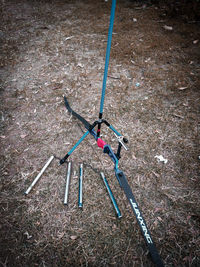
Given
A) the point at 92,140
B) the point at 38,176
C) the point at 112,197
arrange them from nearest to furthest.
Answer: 1. the point at 112,197
2. the point at 38,176
3. the point at 92,140

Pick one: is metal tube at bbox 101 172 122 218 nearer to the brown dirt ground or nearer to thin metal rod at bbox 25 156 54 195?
the brown dirt ground

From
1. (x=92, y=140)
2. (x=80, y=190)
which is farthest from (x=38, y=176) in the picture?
A: (x=92, y=140)

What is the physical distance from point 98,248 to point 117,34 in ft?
25.4

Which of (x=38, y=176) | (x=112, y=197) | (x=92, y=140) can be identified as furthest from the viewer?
(x=92, y=140)

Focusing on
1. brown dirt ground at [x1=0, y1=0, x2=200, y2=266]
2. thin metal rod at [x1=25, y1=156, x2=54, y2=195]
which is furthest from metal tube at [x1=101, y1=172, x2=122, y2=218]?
thin metal rod at [x1=25, y1=156, x2=54, y2=195]

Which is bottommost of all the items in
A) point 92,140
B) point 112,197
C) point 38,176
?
point 112,197

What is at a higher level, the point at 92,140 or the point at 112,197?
the point at 92,140

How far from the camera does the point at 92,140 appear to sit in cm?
421

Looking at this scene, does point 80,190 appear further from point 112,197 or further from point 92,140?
point 92,140

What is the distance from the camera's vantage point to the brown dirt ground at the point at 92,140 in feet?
9.40

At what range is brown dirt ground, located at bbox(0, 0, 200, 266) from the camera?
2.87 meters

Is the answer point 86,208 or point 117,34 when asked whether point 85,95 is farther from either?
point 117,34

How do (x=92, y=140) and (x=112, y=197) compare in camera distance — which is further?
(x=92, y=140)

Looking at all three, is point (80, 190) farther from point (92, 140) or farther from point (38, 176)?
point (92, 140)
